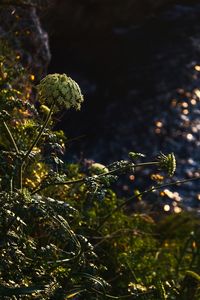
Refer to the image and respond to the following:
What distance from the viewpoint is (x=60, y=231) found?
10.6ft

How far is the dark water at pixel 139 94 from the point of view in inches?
453

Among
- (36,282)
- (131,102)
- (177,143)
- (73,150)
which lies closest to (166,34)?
(131,102)

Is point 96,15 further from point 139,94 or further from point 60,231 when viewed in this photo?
point 60,231

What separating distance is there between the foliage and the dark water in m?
4.65

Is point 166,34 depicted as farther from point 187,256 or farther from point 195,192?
point 187,256

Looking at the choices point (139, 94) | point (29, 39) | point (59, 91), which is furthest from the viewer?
point (139, 94)

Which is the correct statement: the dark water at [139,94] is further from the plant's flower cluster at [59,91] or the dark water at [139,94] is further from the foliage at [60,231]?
the plant's flower cluster at [59,91]

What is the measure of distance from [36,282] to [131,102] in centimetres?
972

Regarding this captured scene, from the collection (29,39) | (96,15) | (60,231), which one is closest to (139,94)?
(96,15)

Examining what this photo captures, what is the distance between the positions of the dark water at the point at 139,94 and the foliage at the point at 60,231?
4654mm

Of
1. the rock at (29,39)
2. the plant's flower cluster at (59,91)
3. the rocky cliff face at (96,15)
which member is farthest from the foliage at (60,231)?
the rocky cliff face at (96,15)

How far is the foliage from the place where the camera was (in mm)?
3119

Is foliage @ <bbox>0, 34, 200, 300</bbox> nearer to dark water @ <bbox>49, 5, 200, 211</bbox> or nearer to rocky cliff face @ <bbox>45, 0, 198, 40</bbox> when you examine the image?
Answer: dark water @ <bbox>49, 5, 200, 211</bbox>

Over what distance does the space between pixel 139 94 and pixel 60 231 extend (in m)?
10.2
